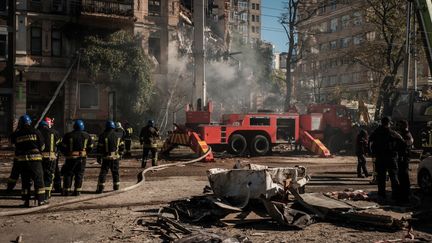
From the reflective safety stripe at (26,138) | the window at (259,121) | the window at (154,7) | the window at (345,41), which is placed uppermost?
the window at (345,41)

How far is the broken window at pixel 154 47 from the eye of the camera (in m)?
31.8

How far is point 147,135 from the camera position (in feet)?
51.1

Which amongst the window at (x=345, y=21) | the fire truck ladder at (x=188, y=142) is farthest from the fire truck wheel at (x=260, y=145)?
the window at (x=345, y=21)

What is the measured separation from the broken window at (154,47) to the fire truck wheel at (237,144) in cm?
1353

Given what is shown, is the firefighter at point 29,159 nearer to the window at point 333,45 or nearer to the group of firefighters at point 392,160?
the group of firefighters at point 392,160

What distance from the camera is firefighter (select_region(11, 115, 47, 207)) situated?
896cm

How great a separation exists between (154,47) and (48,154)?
2268cm

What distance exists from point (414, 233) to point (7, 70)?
2707 centimetres

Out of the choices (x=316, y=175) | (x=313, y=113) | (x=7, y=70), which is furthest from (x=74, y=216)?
(x=7, y=70)

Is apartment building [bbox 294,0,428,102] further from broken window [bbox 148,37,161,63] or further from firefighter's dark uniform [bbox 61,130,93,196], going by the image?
firefighter's dark uniform [bbox 61,130,93,196]

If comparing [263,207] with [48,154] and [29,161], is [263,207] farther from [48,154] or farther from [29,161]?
[48,154]

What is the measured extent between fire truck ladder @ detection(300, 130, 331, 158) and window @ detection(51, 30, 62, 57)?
55.4 feet

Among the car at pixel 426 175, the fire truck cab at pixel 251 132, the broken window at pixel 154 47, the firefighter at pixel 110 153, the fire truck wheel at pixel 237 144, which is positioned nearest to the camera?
the car at pixel 426 175

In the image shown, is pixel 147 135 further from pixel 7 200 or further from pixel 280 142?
pixel 280 142
